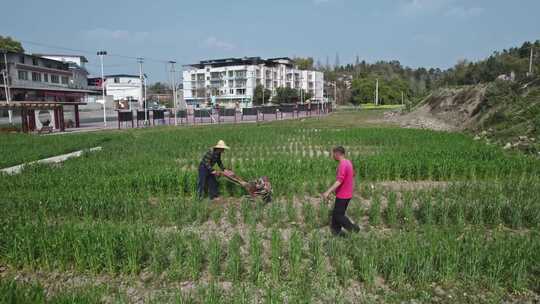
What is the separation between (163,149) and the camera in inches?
616

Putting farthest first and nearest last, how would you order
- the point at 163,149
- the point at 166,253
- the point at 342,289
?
the point at 163,149
the point at 166,253
the point at 342,289

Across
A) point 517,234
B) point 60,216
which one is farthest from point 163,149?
point 517,234

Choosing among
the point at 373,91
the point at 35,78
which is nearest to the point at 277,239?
the point at 35,78

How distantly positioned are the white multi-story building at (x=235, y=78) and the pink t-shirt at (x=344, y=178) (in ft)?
262

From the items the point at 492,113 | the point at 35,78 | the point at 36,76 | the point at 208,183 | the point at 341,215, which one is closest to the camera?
the point at 341,215

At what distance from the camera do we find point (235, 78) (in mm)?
89938

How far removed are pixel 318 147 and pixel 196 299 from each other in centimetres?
1304

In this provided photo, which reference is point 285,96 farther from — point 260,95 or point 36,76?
point 36,76

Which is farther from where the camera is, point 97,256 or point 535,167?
point 535,167

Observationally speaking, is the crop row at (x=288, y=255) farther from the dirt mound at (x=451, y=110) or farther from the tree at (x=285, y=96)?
the tree at (x=285, y=96)

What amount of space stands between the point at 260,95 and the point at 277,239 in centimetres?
7929

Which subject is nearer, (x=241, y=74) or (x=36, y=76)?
(x=36, y=76)

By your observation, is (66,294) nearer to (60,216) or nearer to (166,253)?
(166,253)

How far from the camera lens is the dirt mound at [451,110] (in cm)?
2609
